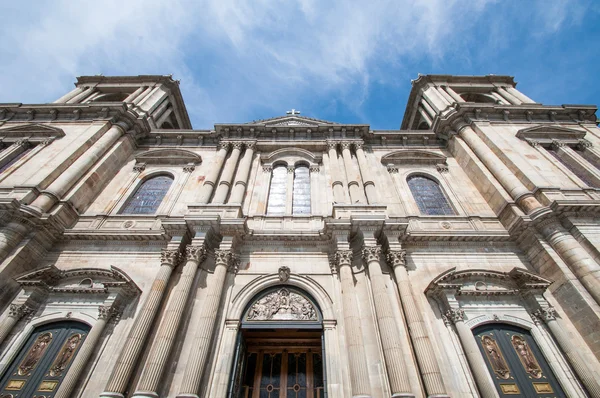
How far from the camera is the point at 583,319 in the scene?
838 cm

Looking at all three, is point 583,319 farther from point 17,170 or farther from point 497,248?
point 17,170

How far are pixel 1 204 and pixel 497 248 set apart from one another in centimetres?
1672

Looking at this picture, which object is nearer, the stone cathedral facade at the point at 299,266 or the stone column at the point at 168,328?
the stone column at the point at 168,328

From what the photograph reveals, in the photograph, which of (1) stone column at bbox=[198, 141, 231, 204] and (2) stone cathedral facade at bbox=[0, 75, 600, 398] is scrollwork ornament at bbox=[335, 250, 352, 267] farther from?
(1) stone column at bbox=[198, 141, 231, 204]

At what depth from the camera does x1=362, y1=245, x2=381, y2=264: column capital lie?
9664mm

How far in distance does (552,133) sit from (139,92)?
23.8m

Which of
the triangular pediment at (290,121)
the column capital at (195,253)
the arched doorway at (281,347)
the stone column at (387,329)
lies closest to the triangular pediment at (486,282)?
the stone column at (387,329)

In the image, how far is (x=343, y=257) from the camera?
982 cm

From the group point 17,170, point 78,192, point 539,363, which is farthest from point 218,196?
point 539,363

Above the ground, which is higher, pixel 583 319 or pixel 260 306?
pixel 260 306

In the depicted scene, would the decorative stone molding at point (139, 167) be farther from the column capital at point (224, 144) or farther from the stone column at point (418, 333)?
the stone column at point (418, 333)

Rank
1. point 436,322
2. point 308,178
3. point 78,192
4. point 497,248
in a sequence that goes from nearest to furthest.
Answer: point 436,322 → point 497,248 → point 78,192 → point 308,178

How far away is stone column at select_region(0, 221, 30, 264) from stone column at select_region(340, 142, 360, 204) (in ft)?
37.7

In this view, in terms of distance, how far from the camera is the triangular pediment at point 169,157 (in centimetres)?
1547
